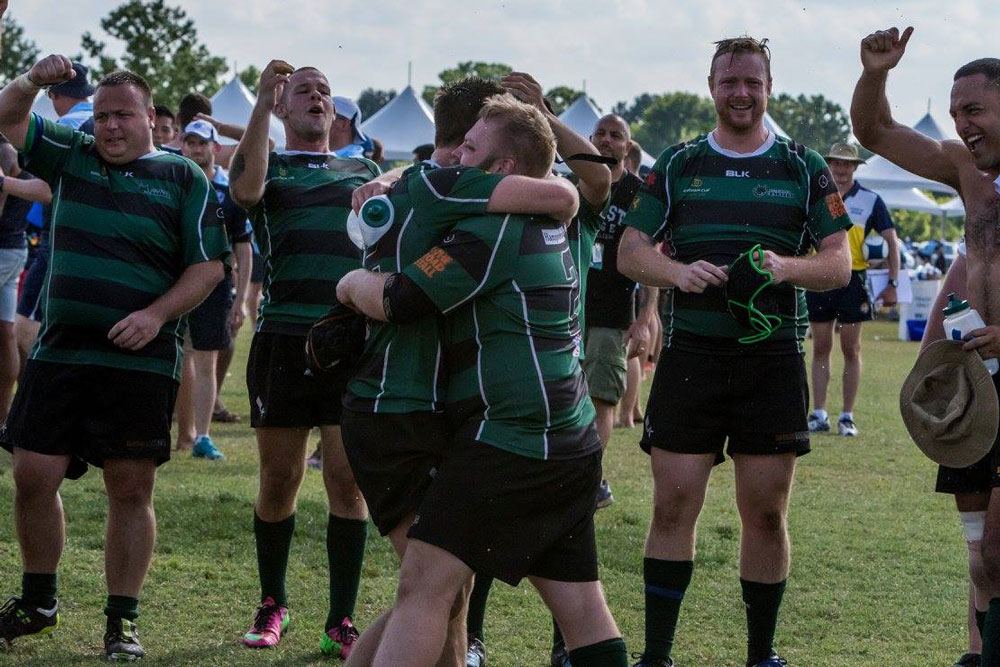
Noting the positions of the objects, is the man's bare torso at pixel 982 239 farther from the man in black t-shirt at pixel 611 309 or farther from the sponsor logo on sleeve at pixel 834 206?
the man in black t-shirt at pixel 611 309

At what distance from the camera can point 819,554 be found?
7.27m

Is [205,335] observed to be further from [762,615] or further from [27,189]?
[762,615]

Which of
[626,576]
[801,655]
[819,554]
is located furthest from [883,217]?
[801,655]

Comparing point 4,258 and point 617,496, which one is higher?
point 4,258

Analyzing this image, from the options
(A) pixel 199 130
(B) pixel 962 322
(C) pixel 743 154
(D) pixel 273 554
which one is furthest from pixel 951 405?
(A) pixel 199 130

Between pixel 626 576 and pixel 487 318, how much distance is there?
3.26m

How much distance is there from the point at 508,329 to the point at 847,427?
9.03m

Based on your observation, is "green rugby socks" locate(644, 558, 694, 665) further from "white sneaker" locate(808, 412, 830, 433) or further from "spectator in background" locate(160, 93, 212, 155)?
"white sneaker" locate(808, 412, 830, 433)

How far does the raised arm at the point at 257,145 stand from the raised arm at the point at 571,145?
1.17m

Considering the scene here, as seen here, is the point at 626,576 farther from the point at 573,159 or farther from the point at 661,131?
the point at 661,131

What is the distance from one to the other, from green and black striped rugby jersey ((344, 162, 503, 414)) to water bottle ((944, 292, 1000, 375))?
185cm

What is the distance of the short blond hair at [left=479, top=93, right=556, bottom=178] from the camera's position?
150 inches

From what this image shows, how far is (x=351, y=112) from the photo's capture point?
22.4 feet

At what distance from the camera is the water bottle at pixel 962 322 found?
4574 millimetres
